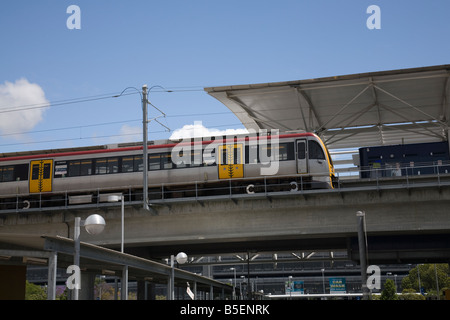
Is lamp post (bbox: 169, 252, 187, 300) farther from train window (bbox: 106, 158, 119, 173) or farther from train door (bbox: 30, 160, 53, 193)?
train door (bbox: 30, 160, 53, 193)

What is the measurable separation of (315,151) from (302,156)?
917 millimetres

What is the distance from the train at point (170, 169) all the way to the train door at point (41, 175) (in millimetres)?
69

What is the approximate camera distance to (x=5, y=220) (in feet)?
115

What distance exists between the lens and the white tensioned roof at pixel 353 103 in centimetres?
4147

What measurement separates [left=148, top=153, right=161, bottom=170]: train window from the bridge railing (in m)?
1.43

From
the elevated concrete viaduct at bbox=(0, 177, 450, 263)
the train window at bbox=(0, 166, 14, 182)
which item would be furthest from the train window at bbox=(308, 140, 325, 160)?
the train window at bbox=(0, 166, 14, 182)

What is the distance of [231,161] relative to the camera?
3478 cm

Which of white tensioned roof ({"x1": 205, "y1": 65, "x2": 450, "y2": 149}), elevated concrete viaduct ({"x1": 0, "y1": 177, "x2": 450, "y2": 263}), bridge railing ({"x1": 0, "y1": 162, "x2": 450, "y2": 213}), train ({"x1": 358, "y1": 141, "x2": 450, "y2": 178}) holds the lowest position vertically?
elevated concrete viaduct ({"x1": 0, "y1": 177, "x2": 450, "y2": 263})

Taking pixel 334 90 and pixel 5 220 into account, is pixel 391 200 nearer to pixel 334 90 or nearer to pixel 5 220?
pixel 334 90

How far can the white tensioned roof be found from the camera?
136 ft

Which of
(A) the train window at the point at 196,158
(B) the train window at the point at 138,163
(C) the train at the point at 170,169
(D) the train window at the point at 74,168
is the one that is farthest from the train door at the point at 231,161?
(D) the train window at the point at 74,168

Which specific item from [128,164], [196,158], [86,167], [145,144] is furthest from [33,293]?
[145,144]

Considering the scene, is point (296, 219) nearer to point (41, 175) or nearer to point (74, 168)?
point (74, 168)

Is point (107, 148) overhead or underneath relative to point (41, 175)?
overhead
